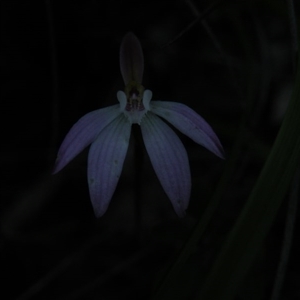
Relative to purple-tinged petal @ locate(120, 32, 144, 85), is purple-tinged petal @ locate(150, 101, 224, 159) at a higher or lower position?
lower

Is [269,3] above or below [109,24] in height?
above

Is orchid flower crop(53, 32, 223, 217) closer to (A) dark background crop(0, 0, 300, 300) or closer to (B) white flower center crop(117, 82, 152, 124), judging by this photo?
(B) white flower center crop(117, 82, 152, 124)

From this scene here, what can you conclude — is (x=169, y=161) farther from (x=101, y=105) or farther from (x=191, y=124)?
(x=101, y=105)

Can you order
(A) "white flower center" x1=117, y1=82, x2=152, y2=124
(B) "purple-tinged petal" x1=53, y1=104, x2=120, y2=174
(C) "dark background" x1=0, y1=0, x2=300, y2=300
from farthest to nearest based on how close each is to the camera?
→ (C) "dark background" x1=0, y1=0, x2=300, y2=300 < (A) "white flower center" x1=117, y1=82, x2=152, y2=124 < (B) "purple-tinged petal" x1=53, y1=104, x2=120, y2=174

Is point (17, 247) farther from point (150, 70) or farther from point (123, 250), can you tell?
point (150, 70)

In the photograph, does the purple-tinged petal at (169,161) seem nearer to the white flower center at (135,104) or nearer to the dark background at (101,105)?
the white flower center at (135,104)

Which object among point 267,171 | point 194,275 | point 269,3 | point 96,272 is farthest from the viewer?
point 96,272

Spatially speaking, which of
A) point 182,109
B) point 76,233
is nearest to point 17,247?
point 76,233

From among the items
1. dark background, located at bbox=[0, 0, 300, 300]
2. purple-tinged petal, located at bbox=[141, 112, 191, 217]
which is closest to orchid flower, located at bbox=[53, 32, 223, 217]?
purple-tinged petal, located at bbox=[141, 112, 191, 217]

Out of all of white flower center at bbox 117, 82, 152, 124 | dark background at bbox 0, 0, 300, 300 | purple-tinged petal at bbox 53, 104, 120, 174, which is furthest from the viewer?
dark background at bbox 0, 0, 300, 300
